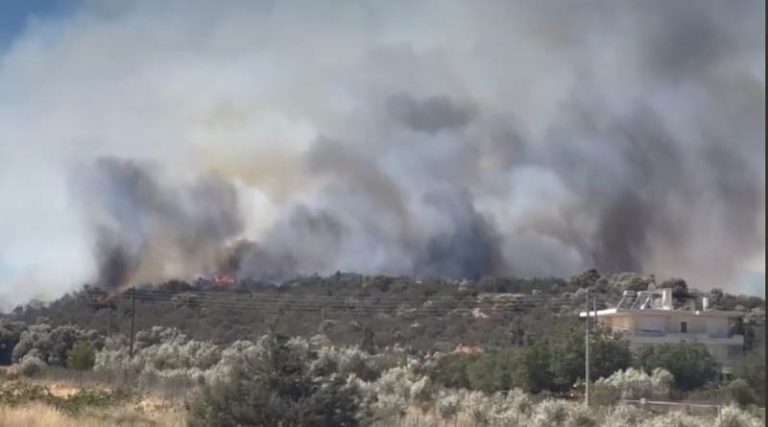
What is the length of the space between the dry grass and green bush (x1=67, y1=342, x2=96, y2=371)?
24.3 metres

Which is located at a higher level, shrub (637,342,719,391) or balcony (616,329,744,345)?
balcony (616,329,744,345)

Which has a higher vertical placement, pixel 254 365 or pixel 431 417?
pixel 254 365

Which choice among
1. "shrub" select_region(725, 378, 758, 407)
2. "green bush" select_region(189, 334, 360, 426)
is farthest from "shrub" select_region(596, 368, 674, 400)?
"green bush" select_region(189, 334, 360, 426)

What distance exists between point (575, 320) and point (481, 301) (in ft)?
76.4

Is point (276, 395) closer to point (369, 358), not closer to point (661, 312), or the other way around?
point (369, 358)

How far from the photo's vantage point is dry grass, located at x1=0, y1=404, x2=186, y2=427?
61.8 feet

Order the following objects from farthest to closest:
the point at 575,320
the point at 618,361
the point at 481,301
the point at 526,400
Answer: the point at 481,301 < the point at 575,320 < the point at 618,361 < the point at 526,400

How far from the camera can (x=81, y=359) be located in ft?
162

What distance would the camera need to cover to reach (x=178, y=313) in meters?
86.3

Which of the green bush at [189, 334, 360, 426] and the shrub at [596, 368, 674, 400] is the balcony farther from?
the green bush at [189, 334, 360, 426]

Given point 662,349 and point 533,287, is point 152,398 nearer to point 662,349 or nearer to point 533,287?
point 662,349

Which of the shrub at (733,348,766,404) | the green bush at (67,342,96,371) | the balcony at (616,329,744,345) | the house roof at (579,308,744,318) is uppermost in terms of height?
the house roof at (579,308,744,318)

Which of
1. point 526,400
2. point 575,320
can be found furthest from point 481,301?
point 526,400

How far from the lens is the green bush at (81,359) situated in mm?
48659
